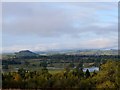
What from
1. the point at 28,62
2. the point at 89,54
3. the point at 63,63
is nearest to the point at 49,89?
the point at 28,62

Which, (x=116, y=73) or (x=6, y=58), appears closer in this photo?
(x=116, y=73)

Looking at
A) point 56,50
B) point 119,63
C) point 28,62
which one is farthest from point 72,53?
point 119,63

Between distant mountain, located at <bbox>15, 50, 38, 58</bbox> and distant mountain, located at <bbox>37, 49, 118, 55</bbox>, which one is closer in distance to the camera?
distant mountain, located at <bbox>15, 50, 38, 58</bbox>

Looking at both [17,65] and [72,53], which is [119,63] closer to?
[17,65]

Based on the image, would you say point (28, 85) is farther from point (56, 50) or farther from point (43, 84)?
point (56, 50)

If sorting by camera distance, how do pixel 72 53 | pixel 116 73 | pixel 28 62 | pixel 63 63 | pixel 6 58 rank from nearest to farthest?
pixel 116 73 < pixel 6 58 < pixel 28 62 < pixel 63 63 < pixel 72 53

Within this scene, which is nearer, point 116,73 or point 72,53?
point 116,73

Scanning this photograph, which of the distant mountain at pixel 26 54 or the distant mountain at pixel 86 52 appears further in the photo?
the distant mountain at pixel 86 52

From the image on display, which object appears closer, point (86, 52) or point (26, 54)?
point (26, 54)

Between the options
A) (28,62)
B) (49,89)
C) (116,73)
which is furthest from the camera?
(28,62)
